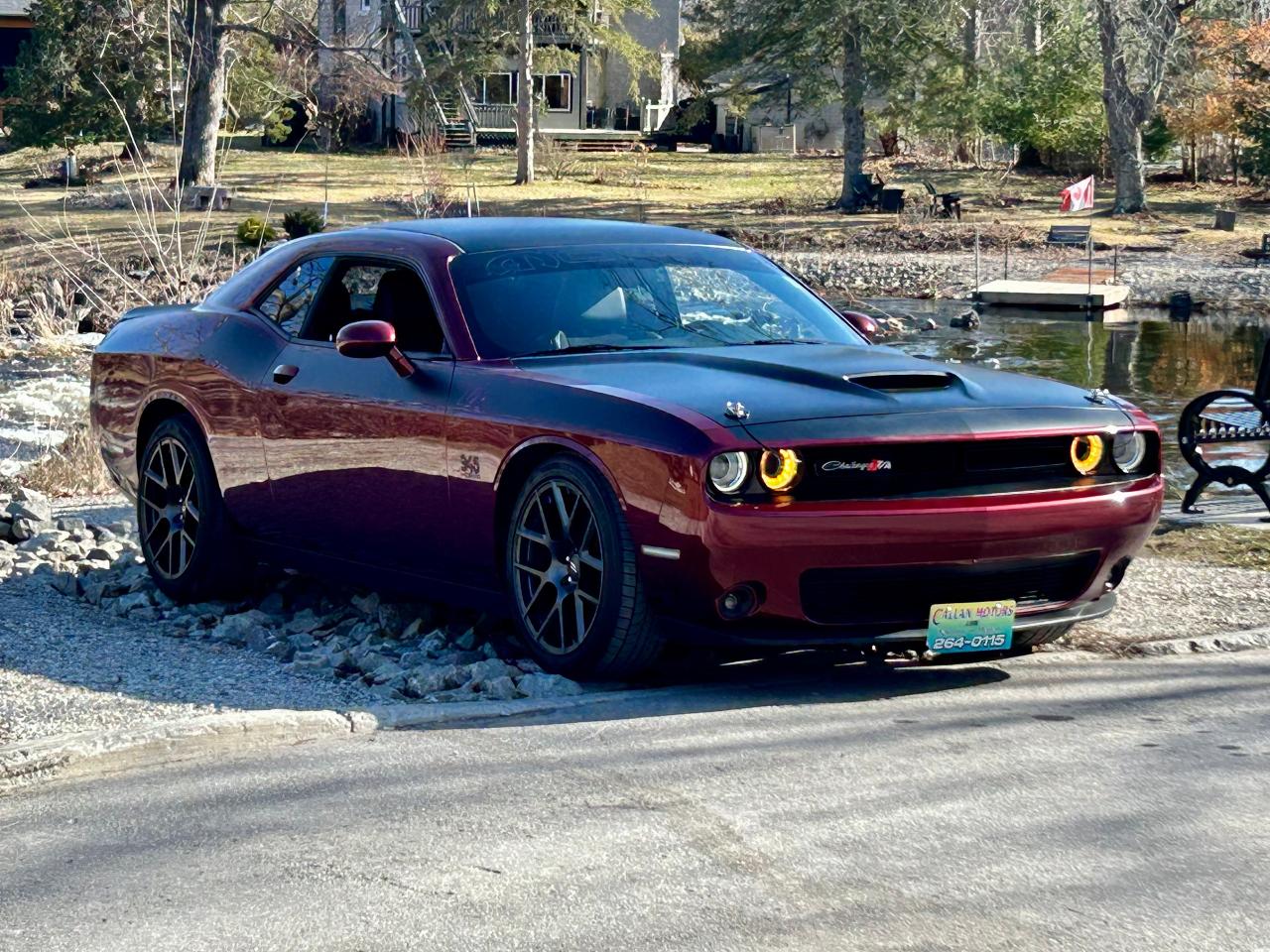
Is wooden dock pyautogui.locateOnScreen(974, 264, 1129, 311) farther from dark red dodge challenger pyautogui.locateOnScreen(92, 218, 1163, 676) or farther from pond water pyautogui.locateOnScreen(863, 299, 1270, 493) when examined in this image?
dark red dodge challenger pyautogui.locateOnScreen(92, 218, 1163, 676)

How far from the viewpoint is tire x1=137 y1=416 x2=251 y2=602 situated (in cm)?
836

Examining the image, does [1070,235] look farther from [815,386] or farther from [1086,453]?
[815,386]

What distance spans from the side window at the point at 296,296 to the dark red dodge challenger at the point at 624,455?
2 cm

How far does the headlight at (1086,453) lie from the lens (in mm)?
6781

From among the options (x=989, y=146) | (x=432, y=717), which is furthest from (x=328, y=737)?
(x=989, y=146)

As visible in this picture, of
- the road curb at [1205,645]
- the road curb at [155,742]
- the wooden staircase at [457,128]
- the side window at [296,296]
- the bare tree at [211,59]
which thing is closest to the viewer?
the road curb at [155,742]

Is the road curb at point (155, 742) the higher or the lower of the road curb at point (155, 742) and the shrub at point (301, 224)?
the lower

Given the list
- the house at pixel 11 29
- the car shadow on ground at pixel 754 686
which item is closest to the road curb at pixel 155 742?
the car shadow on ground at pixel 754 686

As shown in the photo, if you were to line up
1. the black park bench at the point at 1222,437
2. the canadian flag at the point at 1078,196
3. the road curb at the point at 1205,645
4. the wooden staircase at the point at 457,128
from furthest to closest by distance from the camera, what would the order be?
the wooden staircase at the point at 457,128, the canadian flag at the point at 1078,196, the black park bench at the point at 1222,437, the road curb at the point at 1205,645

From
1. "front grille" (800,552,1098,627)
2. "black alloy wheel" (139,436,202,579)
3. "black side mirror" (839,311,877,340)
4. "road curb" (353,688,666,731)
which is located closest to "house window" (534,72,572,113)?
"black alloy wheel" (139,436,202,579)

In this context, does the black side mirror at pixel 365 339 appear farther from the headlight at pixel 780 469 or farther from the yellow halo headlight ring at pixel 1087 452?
the yellow halo headlight ring at pixel 1087 452

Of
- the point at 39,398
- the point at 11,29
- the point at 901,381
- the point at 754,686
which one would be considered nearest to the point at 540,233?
the point at 901,381

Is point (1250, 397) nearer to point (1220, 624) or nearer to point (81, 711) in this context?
point (1220, 624)

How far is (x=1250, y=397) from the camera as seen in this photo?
1101 centimetres
